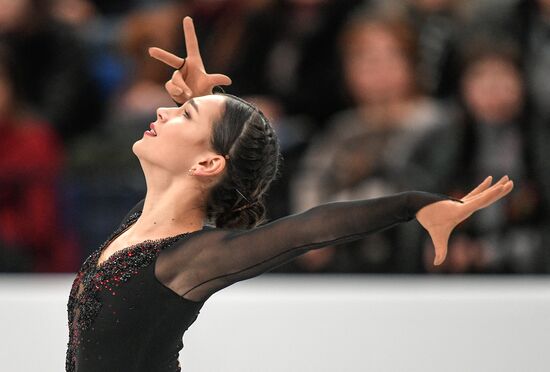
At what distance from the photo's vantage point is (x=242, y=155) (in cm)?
226

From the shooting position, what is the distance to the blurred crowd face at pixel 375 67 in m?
4.47

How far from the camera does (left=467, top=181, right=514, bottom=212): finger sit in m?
1.86

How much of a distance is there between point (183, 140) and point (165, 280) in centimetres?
33

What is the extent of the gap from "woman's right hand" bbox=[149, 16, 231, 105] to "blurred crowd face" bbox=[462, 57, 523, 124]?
201cm

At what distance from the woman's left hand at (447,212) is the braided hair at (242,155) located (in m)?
0.50

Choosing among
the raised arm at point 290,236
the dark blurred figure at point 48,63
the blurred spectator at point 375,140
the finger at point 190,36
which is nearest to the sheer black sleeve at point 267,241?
the raised arm at point 290,236

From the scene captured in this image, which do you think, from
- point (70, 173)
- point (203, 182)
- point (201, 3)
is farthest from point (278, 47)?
point (203, 182)

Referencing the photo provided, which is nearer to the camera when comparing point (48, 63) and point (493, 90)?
point (493, 90)

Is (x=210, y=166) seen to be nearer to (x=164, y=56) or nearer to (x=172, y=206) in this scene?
(x=172, y=206)

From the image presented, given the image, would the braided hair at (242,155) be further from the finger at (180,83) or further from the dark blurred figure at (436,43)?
the dark blurred figure at (436,43)

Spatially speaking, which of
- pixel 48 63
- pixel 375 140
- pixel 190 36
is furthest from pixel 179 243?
pixel 48 63

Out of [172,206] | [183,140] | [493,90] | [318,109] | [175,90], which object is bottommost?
[172,206]

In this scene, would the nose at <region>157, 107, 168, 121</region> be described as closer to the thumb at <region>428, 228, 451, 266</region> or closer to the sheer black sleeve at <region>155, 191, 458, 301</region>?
the sheer black sleeve at <region>155, 191, 458, 301</region>

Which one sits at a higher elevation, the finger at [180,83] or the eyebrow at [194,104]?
the finger at [180,83]
